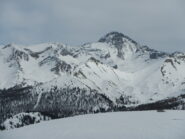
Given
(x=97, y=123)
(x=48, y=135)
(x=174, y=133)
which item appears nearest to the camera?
(x=174, y=133)

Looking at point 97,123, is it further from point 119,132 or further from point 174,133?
point 174,133

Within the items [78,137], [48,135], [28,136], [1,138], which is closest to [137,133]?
[78,137]

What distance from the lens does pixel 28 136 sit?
11812 centimetres

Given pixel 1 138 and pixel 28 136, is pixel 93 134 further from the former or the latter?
pixel 1 138

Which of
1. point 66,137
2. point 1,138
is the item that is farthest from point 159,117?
point 1,138

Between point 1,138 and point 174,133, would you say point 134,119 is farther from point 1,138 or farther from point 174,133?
point 1,138

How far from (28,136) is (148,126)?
3132 cm

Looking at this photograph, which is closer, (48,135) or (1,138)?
(48,135)

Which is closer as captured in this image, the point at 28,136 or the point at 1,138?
the point at 28,136

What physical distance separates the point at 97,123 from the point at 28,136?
20915 mm

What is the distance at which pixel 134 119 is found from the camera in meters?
132

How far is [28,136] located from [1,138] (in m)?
17.1

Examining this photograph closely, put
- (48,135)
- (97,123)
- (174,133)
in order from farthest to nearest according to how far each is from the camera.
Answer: (97,123) → (48,135) → (174,133)

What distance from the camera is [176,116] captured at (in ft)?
440
